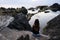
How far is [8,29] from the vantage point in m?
7.75

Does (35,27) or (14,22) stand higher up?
(35,27)

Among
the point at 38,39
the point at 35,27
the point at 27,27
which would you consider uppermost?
the point at 35,27

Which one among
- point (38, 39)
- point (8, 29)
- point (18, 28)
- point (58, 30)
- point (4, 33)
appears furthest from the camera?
point (18, 28)

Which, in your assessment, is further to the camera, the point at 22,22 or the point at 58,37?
the point at 22,22

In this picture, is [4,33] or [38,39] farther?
[4,33]

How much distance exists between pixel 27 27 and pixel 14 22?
838 millimetres

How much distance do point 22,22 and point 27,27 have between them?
405mm

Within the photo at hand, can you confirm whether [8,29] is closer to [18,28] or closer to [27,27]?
[18,28]

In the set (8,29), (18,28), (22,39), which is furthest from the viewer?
(18,28)

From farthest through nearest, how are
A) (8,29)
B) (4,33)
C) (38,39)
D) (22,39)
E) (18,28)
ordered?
(18,28), (8,29), (4,33), (38,39), (22,39)

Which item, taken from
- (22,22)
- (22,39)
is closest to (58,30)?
(22,39)

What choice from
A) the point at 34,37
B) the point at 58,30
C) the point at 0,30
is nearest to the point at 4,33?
the point at 0,30

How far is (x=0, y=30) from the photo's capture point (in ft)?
24.1

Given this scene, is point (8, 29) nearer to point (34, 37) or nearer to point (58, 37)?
point (34, 37)
